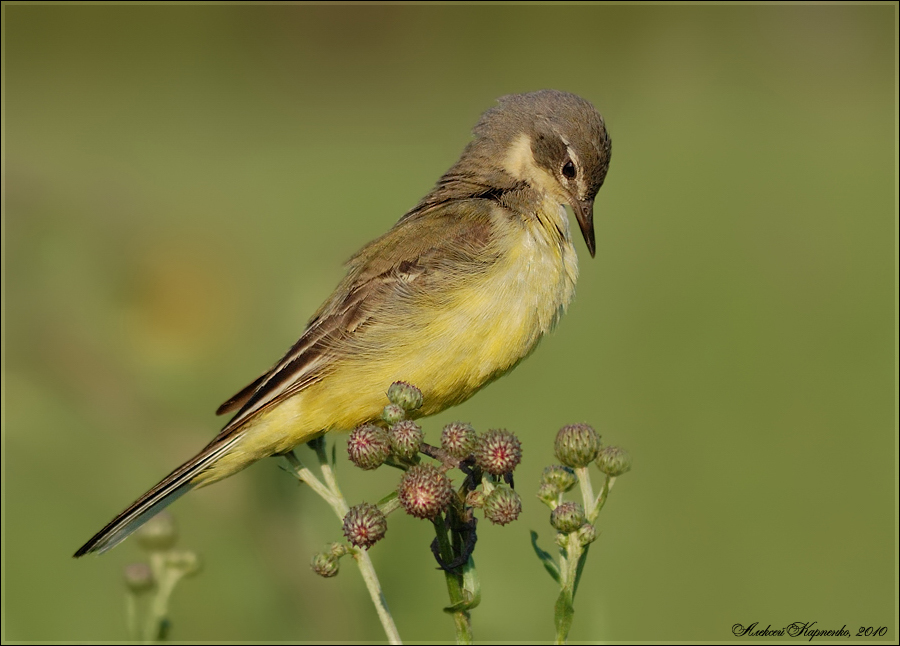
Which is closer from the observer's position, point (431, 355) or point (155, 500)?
point (155, 500)

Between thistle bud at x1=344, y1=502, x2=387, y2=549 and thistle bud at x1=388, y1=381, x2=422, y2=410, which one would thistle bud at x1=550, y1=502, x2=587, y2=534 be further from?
thistle bud at x1=388, y1=381, x2=422, y2=410

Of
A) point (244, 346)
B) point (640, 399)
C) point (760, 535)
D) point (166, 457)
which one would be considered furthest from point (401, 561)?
point (640, 399)

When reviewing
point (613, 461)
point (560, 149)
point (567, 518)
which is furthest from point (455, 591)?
point (560, 149)

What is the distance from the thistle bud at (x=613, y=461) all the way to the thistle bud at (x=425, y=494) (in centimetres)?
52

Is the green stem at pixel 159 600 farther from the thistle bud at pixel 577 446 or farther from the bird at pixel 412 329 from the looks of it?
the thistle bud at pixel 577 446

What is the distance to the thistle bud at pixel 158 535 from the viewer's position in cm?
385

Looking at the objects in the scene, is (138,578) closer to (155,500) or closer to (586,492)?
(155,500)

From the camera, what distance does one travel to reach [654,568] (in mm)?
7020

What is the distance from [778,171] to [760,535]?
7.74 meters

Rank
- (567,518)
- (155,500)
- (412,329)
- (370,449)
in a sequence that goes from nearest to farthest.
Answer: (567,518) < (370,449) < (155,500) < (412,329)

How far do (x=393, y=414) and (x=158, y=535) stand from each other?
1125mm

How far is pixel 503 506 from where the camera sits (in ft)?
9.95

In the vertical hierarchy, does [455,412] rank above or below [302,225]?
below

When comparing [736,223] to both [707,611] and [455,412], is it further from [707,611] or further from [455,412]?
[707,611]
